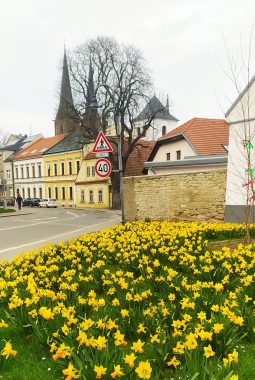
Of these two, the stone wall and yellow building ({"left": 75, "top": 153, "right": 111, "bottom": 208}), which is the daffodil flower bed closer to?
the stone wall

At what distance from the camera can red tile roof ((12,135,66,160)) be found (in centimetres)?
6450

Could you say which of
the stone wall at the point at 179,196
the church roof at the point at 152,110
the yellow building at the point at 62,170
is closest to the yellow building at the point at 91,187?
the yellow building at the point at 62,170

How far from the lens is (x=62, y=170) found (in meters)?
58.4

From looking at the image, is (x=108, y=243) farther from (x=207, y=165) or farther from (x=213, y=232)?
(x=207, y=165)

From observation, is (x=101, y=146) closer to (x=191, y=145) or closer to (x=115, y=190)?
(x=191, y=145)

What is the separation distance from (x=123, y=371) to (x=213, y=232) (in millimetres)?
7599

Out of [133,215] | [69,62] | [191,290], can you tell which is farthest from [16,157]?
[191,290]

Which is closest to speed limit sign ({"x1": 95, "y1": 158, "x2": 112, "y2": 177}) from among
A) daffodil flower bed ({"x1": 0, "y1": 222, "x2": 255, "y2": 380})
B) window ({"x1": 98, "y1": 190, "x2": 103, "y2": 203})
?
daffodil flower bed ({"x1": 0, "y1": 222, "x2": 255, "y2": 380})

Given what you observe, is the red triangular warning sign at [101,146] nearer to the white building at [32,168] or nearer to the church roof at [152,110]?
the church roof at [152,110]

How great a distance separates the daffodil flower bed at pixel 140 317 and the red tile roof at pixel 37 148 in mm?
59638

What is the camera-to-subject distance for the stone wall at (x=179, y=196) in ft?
53.4

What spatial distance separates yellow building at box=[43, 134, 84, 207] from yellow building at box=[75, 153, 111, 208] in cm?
288

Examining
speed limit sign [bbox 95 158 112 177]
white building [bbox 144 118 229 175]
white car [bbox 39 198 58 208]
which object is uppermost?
white building [bbox 144 118 229 175]

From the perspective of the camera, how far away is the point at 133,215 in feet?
67.3
